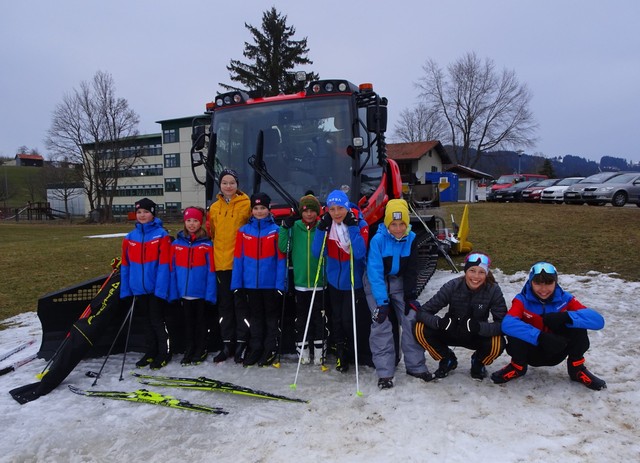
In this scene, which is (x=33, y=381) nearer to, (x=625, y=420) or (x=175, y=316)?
(x=175, y=316)

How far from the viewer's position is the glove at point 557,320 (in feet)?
12.5

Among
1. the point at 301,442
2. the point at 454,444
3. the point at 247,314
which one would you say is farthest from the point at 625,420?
the point at 247,314

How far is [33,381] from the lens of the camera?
447 centimetres

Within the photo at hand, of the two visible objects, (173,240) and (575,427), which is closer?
(575,427)

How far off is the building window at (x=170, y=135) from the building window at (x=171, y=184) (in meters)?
4.29

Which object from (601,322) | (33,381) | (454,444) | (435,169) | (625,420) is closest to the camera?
(454,444)

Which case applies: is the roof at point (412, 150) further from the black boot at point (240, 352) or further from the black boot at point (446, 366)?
the black boot at point (446, 366)

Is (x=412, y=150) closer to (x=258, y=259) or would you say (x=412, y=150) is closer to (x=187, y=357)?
(x=258, y=259)

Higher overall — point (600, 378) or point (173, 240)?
point (173, 240)

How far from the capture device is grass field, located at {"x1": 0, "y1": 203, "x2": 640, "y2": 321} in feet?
29.1

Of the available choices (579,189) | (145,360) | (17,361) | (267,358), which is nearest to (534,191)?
(579,189)

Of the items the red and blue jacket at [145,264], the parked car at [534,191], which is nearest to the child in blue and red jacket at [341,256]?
the red and blue jacket at [145,264]

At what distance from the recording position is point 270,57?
106 ft

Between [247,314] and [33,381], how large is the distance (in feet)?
7.20
